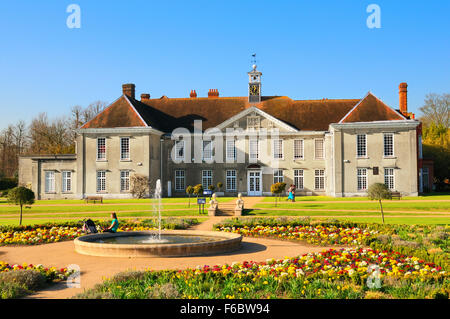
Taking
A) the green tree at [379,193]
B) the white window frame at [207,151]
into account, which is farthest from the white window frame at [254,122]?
the green tree at [379,193]

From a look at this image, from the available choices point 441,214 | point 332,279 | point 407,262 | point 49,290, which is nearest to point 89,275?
point 49,290

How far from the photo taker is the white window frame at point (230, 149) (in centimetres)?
4225

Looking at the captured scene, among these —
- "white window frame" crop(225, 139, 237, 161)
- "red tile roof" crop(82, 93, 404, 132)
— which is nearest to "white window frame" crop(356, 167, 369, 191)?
"red tile roof" crop(82, 93, 404, 132)

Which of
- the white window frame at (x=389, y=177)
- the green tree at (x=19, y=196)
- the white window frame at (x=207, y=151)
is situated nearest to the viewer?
the green tree at (x=19, y=196)

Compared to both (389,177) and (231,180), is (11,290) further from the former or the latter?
(389,177)

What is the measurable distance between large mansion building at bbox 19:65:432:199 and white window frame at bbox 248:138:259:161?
0.32 ft

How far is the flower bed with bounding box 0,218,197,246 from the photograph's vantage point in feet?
52.2

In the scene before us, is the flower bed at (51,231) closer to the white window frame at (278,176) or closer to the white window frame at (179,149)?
the white window frame at (278,176)

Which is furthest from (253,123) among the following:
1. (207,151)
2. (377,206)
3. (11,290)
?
(11,290)

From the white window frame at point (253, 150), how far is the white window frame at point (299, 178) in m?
4.11

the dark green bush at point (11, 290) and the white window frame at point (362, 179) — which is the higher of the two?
the white window frame at point (362, 179)

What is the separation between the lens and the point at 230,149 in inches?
1671

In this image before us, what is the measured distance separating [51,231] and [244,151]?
86.5ft
